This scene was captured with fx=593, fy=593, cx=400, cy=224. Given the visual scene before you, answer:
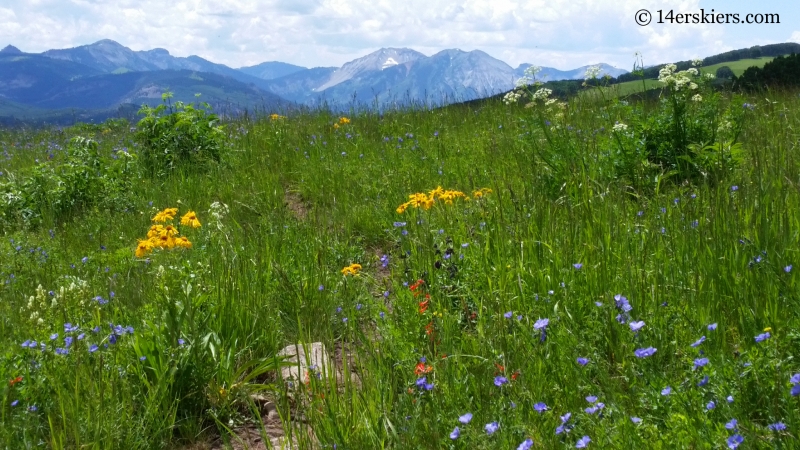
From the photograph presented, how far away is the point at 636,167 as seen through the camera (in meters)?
4.09

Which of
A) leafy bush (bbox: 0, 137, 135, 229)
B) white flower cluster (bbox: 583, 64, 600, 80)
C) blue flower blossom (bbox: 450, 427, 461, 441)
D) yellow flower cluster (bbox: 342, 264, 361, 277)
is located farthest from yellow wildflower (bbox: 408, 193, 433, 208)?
leafy bush (bbox: 0, 137, 135, 229)

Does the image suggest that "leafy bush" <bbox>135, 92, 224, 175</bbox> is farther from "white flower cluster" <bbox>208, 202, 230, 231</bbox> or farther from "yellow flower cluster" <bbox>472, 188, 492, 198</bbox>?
"yellow flower cluster" <bbox>472, 188, 492, 198</bbox>

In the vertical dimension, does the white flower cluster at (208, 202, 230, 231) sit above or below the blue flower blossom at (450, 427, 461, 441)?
above

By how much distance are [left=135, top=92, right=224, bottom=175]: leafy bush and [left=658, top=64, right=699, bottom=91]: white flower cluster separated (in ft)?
15.7

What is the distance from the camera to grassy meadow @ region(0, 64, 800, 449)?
185cm

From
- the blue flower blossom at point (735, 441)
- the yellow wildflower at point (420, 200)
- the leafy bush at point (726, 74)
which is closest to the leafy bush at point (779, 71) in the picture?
the leafy bush at point (726, 74)

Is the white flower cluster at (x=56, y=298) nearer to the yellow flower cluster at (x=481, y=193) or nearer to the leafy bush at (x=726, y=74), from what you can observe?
the yellow flower cluster at (x=481, y=193)

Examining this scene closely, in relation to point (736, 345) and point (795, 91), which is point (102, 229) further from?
point (795, 91)

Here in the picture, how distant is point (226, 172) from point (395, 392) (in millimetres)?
4717

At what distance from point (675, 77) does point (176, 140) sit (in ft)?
17.6

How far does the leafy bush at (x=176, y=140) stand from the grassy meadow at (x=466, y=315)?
5.51ft

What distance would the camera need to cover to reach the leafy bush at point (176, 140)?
6.87m

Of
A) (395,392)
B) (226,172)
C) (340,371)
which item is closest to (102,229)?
(226,172)

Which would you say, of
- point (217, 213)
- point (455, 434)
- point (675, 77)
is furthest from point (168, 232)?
point (675, 77)
